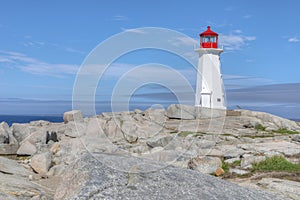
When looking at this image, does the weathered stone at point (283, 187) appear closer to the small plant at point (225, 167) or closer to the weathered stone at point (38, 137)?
the small plant at point (225, 167)

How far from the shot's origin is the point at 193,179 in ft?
30.0

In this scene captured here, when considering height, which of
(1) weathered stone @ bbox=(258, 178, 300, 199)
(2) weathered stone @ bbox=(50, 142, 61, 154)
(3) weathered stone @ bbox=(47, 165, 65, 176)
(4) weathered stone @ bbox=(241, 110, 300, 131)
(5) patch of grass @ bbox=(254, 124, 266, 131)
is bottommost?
(3) weathered stone @ bbox=(47, 165, 65, 176)

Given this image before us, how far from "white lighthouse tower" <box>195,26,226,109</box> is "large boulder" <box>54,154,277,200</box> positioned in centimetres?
2789

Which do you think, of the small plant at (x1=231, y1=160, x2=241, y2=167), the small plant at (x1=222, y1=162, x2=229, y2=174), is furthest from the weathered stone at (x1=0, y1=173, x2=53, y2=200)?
the small plant at (x1=231, y1=160, x2=241, y2=167)

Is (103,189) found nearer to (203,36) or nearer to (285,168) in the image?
(285,168)

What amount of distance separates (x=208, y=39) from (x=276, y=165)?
28.4 meters

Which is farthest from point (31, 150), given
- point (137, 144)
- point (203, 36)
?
point (203, 36)

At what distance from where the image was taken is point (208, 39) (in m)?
A: 43.4

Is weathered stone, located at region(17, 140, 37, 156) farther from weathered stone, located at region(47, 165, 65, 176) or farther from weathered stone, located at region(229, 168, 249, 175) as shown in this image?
weathered stone, located at region(229, 168, 249, 175)

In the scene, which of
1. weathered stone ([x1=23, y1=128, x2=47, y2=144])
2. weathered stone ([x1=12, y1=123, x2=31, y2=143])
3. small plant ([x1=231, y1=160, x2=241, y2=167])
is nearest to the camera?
small plant ([x1=231, y1=160, x2=241, y2=167])

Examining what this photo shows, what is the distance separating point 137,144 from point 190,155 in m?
3.27

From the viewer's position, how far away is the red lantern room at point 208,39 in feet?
140

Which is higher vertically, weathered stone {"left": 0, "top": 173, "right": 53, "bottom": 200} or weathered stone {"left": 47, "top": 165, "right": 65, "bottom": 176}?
weathered stone {"left": 0, "top": 173, "right": 53, "bottom": 200}

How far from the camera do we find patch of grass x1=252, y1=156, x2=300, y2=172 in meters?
16.5
